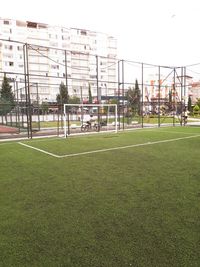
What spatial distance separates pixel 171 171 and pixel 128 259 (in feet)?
12.4

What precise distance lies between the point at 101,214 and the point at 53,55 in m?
61.1

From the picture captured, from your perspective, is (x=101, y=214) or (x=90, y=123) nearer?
(x=101, y=214)

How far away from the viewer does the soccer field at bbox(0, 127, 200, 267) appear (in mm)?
2623

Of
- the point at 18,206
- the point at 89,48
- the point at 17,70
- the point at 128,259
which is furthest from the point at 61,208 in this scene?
the point at 89,48

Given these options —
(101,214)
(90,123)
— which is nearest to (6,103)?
(90,123)

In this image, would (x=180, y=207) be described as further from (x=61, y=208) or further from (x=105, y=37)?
(x=105, y=37)

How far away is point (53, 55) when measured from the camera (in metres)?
60.2

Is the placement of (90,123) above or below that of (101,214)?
above

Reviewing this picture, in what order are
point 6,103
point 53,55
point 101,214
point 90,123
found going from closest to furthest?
point 101,214 < point 90,123 < point 6,103 < point 53,55

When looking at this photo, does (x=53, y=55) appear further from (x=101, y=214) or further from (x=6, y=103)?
(x=101, y=214)

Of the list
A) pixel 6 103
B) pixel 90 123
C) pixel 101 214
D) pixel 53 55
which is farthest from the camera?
pixel 53 55

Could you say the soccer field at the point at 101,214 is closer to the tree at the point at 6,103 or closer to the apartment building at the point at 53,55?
the tree at the point at 6,103

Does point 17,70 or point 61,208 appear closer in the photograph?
point 61,208

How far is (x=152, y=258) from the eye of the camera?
2.56m
